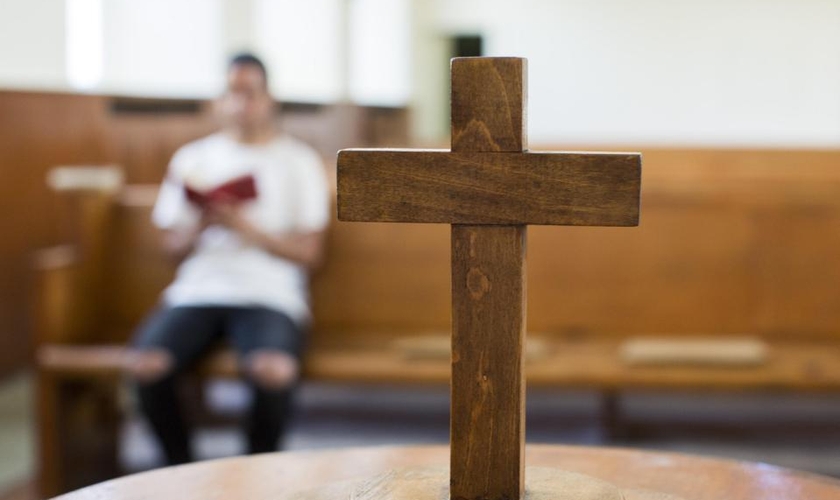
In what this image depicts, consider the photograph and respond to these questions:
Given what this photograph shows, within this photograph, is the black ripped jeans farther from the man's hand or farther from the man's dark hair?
the man's dark hair

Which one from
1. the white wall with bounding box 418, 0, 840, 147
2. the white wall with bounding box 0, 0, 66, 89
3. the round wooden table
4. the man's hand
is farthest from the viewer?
the white wall with bounding box 418, 0, 840, 147

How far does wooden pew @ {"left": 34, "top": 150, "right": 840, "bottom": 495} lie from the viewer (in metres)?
3.59

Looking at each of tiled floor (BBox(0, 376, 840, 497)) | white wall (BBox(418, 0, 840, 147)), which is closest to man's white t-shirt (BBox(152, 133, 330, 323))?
tiled floor (BBox(0, 376, 840, 497))

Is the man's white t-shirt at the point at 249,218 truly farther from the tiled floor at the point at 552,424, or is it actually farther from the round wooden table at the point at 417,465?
the round wooden table at the point at 417,465

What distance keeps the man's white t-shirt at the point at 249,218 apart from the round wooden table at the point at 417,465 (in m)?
1.99

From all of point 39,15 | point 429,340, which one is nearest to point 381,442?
point 429,340

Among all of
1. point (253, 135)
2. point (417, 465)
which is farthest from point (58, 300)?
point (417, 465)

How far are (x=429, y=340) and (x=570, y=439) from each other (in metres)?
0.82

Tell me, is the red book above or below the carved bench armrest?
above

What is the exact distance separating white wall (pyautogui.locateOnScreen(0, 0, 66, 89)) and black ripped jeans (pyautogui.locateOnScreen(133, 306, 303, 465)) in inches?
83.6

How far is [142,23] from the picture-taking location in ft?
22.6

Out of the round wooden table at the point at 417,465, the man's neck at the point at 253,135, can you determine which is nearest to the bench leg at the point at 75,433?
the man's neck at the point at 253,135

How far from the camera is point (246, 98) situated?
3506mm

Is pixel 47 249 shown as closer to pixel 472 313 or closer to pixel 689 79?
pixel 472 313
